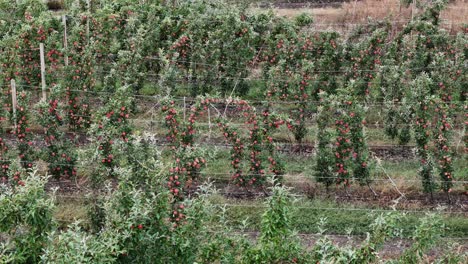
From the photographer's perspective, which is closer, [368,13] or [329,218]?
[329,218]

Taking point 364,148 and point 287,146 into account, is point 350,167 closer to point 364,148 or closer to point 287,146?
point 364,148

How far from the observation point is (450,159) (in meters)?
14.2

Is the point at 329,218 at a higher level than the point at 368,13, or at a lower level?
lower

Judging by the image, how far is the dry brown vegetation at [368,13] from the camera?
2448cm

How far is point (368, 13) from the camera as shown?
2589 centimetres

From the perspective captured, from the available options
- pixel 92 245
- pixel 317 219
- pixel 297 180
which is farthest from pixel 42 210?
pixel 297 180

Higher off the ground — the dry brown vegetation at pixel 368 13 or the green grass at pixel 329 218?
the dry brown vegetation at pixel 368 13

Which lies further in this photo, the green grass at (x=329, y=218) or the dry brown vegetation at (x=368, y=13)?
the dry brown vegetation at (x=368, y=13)

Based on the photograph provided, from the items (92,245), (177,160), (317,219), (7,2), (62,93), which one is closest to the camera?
(92,245)

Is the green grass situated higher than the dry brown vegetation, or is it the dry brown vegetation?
the dry brown vegetation

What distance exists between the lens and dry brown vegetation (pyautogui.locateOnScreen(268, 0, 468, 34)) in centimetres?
2448

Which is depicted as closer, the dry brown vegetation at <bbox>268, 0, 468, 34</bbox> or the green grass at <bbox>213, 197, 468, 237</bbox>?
the green grass at <bbox>213, 197, 468, 237</bbox>

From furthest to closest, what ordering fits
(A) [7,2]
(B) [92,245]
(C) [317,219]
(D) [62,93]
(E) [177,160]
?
(A) [7,2]
(D) [62,93]
(C) [317,219]
(E) [177,160]
(B) [92,245]

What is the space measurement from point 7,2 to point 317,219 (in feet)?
40.1
